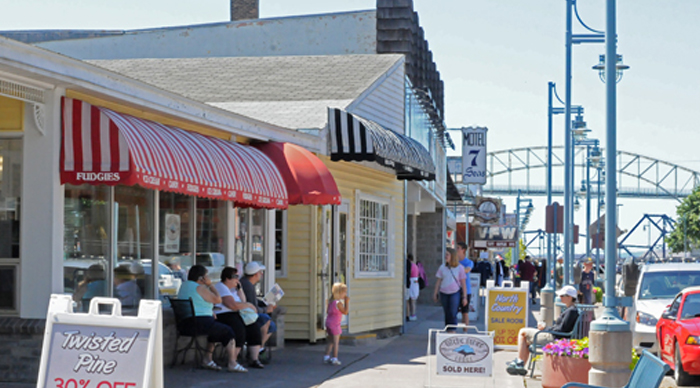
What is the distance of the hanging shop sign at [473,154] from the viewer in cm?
2981

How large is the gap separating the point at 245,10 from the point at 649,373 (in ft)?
86.6

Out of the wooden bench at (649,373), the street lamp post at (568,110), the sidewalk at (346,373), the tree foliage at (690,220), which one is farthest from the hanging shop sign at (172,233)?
the tree foliage at (690,220)

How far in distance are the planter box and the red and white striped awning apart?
4404 millimetres

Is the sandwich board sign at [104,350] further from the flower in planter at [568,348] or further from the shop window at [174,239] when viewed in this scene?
the flower in planter at [568,348]

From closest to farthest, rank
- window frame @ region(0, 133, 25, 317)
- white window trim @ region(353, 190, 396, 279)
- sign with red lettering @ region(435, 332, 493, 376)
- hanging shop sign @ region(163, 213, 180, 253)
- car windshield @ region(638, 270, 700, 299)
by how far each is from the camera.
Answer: window frame @ region(0, 133, 25, 317), sign with red lettering @ region(435, 332, 493, 376), hanging shop sign @ region(163, 213, 180, 253), car windshield @ region(638, 270, 700, 299), white window trim @ region(353, 190, 396, 279)

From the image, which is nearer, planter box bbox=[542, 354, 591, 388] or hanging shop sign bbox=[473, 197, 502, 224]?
planter box bbox=[542, 354, 591, 388]

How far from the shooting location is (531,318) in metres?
24.9

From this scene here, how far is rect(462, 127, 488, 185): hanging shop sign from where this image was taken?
2981cm

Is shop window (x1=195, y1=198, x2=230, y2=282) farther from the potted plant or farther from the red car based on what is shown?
the red car

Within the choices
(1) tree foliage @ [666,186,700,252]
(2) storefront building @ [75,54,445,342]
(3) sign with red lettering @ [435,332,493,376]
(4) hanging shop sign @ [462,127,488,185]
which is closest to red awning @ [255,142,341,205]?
(2) storefront building @ [75,54,445,342]

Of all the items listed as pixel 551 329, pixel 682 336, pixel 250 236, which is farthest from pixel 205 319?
pixel 682 336

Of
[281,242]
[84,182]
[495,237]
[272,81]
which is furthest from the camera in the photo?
[495,237]

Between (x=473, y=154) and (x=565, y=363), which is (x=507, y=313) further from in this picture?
(x=473, y=154)

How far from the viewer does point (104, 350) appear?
6.57 meters
